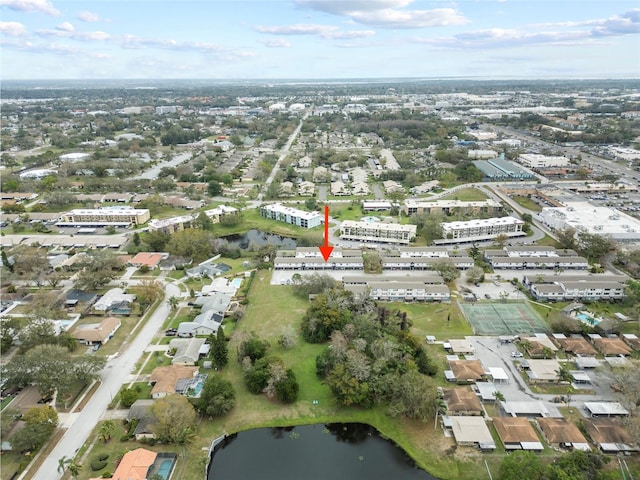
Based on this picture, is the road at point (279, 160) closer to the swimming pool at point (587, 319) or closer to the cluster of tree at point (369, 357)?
the cluster of tree at point (369, 357)

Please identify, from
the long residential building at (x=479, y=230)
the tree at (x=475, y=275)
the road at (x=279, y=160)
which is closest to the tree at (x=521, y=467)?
the tree at (x=475, y=275)

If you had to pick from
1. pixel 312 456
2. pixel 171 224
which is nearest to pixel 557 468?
pixel 312 456

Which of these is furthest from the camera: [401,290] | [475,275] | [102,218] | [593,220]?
[102,218]

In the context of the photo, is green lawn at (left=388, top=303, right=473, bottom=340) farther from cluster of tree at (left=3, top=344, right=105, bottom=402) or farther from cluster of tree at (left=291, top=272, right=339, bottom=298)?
cluster of tree at (left=3, top=344, right=105, bottom=402)

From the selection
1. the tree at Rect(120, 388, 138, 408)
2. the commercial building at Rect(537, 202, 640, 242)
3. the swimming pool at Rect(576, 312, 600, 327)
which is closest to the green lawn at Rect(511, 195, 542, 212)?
the commercial building at Rect(537, 202, 640, 242)

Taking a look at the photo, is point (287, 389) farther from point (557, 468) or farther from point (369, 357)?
point (557, 468)

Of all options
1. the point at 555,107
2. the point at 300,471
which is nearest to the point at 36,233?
the point at 300,471

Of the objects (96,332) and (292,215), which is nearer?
(96,332)
